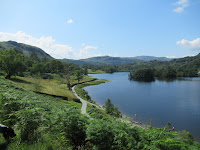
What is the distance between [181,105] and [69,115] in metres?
58.6

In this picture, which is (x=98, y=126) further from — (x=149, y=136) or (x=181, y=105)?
(x=181, y=105)

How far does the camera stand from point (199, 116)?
4200 cm

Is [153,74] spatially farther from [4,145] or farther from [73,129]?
[4,145]

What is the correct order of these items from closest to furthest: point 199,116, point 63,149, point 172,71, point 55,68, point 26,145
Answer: point 26,145
point 63,149
point 199,116
point 55,68
point 172,71

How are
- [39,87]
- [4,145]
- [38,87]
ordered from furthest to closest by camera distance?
[39,87], [38,87], [4,145]

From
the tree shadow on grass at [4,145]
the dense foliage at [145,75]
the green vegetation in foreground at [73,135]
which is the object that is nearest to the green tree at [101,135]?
the green vegetation in foreground at [73,135]

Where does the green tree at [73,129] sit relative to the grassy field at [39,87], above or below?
above

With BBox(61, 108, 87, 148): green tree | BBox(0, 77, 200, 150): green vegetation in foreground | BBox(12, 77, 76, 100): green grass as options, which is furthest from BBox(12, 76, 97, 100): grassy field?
BBox(61, 108, 87, 148): green tree

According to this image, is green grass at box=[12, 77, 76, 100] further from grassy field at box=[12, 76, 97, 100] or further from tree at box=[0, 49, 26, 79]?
tree at box=[0, 49, 26, 79]

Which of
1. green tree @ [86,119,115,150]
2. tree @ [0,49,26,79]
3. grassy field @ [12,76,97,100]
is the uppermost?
tree @ [0,49,26,79]

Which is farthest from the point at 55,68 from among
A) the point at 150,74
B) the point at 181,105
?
the point at 181,105

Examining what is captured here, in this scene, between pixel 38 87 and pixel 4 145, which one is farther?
pixel 38 87

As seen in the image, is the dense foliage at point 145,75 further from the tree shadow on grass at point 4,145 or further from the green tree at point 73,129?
the tree shadow on grass at point 4,145

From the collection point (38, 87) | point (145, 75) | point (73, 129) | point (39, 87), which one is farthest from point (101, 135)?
point (145, 75)
